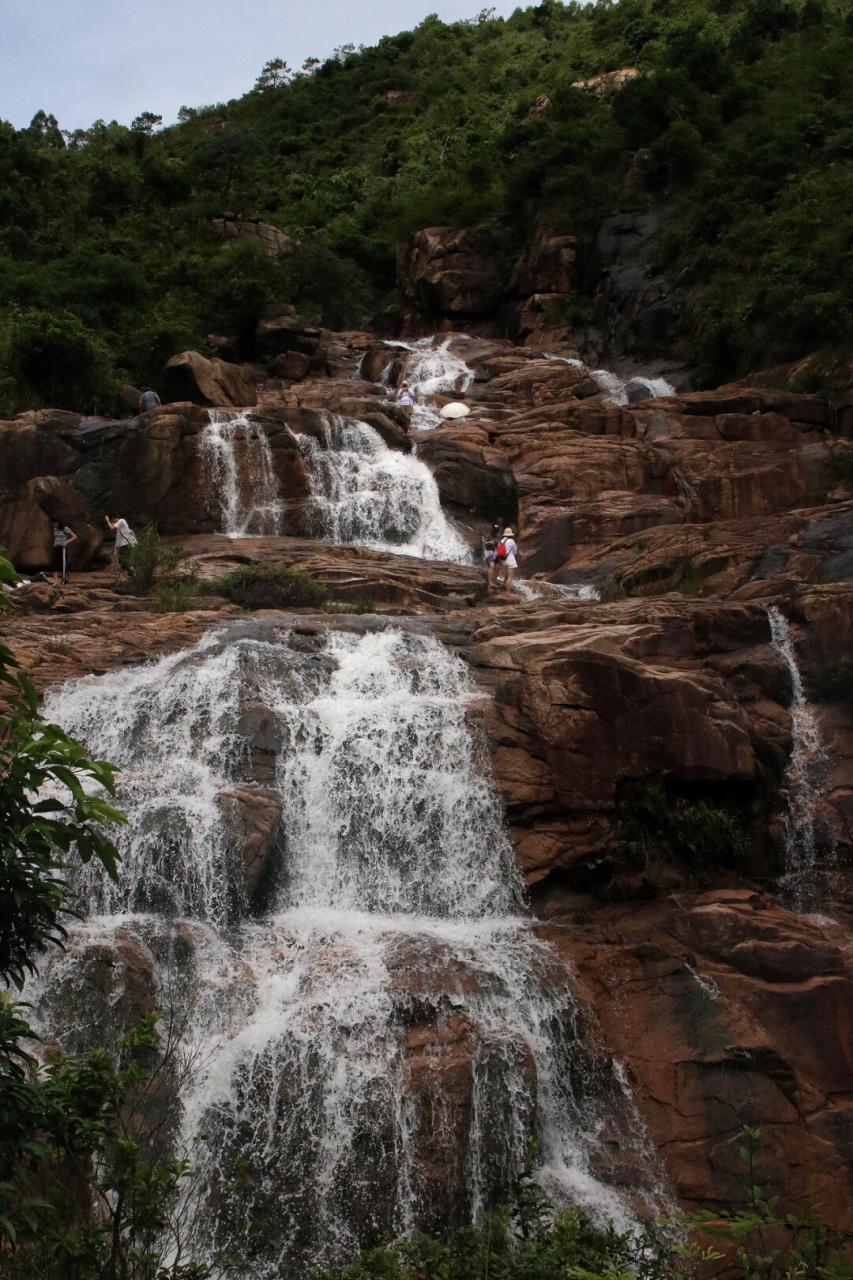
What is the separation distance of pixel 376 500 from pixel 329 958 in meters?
14.0

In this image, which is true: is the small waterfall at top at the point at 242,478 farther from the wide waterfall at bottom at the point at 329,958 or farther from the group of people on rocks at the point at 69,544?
the wide waterfall at bottom at the point at 329,958

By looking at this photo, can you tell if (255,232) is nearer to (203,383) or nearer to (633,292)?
(633,292)

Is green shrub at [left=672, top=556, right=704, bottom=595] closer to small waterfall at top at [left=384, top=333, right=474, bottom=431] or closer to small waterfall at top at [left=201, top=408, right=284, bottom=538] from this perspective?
small waterfall at top at [left=201, top=408, right=284, bottom=538]

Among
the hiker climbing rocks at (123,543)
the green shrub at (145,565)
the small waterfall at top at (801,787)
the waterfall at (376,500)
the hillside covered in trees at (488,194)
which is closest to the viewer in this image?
the small waterfall at top at (801,787)

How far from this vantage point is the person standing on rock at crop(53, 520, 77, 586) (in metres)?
20.9

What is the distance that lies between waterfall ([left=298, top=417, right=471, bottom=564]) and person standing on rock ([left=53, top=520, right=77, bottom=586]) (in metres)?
5.05

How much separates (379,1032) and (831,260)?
26.1 m

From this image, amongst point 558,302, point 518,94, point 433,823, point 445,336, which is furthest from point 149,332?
point 518,94

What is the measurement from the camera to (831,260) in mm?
30141

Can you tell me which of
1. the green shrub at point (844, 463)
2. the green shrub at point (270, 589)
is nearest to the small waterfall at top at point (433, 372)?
the green shrub at point (844, 463)

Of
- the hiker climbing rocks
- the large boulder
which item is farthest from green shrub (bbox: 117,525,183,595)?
the large boulder

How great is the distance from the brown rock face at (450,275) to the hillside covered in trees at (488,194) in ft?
3.08

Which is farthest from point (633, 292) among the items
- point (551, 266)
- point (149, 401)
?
point (149, 401)

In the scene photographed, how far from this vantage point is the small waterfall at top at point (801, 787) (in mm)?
14430
